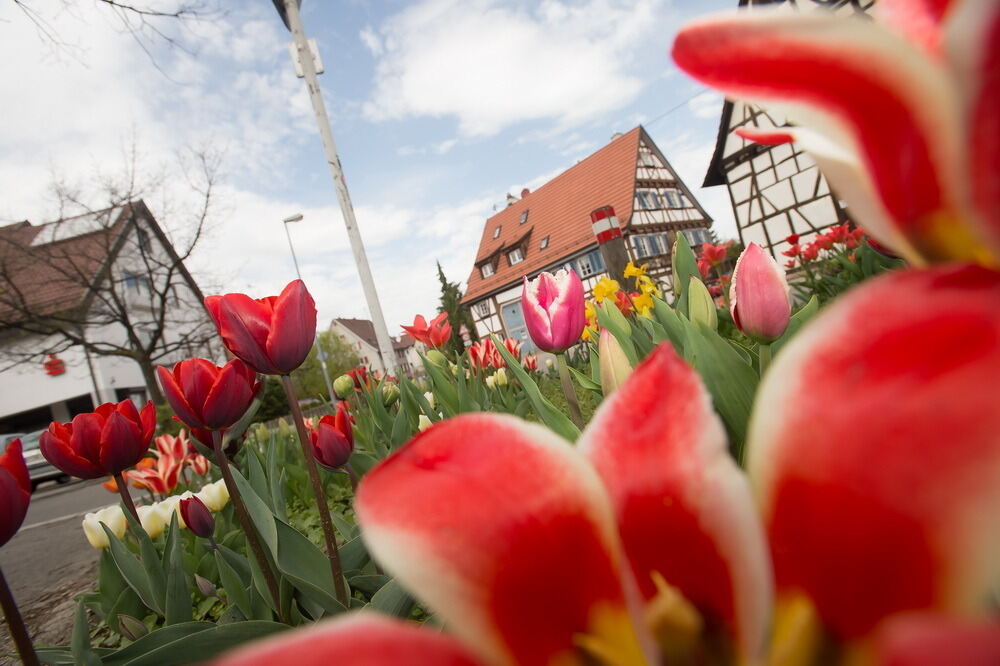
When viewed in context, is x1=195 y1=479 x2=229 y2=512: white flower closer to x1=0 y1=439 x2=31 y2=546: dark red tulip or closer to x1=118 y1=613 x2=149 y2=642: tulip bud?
x1=118 y1=613 x2=149 y2=642: tulip bud

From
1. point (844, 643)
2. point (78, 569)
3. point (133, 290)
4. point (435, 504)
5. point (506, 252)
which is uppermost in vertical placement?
point (133, 290)

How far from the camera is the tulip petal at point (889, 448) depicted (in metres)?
0.19

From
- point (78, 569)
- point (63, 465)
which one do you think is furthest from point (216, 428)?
point (78, 569)

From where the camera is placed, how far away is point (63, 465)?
121cm

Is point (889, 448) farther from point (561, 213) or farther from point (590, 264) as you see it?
point (561, 213)

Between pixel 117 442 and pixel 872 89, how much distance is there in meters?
1.38

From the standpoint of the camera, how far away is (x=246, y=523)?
39.7 inches

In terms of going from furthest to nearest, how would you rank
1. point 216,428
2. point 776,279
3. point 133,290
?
point 133,290, point 216,428, point 776,279

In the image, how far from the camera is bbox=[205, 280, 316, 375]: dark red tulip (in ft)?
3.06

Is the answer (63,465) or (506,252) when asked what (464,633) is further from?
(506,252)

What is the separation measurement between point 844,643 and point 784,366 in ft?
0.42

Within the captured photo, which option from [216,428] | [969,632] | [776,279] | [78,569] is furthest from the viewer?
[78,569]

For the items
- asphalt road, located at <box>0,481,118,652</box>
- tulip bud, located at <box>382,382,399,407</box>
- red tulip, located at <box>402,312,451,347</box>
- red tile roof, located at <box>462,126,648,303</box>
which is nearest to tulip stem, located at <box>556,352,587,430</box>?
asphalt road, located at <box>0,481,118,652</box>

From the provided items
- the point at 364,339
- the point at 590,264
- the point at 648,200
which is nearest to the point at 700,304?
the point at 590,264
